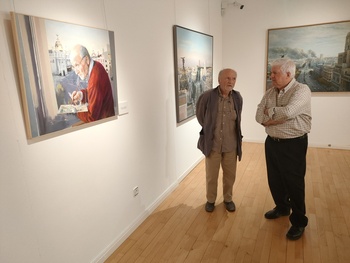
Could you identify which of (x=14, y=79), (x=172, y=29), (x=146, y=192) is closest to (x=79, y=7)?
(x=14, y=79)

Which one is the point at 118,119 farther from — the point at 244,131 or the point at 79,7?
the point at 244,131

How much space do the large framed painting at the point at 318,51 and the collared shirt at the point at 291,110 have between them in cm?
278

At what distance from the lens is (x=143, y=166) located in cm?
252

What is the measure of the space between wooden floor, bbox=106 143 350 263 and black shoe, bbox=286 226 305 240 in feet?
0.14

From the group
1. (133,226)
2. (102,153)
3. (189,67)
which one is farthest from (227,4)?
(133,226)

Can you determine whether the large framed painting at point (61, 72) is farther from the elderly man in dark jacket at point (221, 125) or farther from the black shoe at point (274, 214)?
the black shoe at point (274, 214)

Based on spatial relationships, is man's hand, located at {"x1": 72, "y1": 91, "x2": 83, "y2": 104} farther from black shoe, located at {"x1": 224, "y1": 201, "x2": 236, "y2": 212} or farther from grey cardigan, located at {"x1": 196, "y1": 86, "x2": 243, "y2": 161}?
black shoe, located at {"x1": 224, "y1": 201, "x2": 236, "y2": 212}

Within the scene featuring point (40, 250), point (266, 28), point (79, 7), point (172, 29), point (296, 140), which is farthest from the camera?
point (266, 28)

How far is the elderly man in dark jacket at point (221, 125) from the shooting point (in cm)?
245

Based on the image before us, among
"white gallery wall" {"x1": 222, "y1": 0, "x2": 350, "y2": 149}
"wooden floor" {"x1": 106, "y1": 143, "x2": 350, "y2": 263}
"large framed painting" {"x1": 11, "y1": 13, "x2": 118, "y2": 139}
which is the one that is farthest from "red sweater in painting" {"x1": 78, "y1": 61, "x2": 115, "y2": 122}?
"white gallery wall" {"x1": 222, "y1": 0, "x2": 350, "y2": 149}

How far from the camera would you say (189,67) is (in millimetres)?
3322

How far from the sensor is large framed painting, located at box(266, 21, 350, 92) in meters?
4.14

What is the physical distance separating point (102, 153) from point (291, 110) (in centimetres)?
151

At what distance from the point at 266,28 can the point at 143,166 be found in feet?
11.9
